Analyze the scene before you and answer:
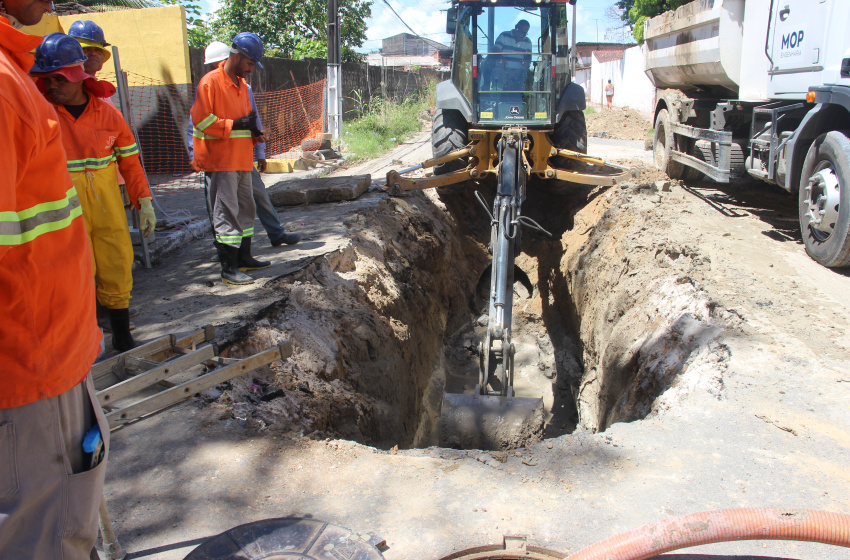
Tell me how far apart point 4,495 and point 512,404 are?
9.40 feet

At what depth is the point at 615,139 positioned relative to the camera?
1733cm

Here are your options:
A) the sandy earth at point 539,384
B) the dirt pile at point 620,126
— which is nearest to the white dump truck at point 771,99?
the sandy earth at point 539,384

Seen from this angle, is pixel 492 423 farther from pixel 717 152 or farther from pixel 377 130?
pixel 377 130

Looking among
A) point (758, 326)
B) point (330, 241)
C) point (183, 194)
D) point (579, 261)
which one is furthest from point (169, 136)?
point (758, 326)

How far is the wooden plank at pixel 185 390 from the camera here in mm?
2619

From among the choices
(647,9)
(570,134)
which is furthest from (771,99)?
(647,9)

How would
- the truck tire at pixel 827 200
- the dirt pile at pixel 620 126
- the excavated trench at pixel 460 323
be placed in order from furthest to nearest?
1. the dirt pile at pixel 620 126
2. the truck tire at pixel 827 200
3. the excavated trench at pixel 460 323

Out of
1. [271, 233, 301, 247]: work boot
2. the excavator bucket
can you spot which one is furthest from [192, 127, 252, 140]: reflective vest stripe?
the excavator bucket

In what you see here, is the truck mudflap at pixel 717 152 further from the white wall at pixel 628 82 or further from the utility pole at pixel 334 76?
the white wall at pixel 628 82

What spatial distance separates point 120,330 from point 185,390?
1350 mm

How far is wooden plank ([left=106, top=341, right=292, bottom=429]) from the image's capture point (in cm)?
262

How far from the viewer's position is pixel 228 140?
4879mm

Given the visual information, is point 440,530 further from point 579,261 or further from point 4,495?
point 579,261

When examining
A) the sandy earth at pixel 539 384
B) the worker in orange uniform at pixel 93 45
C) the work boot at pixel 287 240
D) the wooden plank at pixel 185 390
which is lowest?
the sandy earth at pixel 539 384
